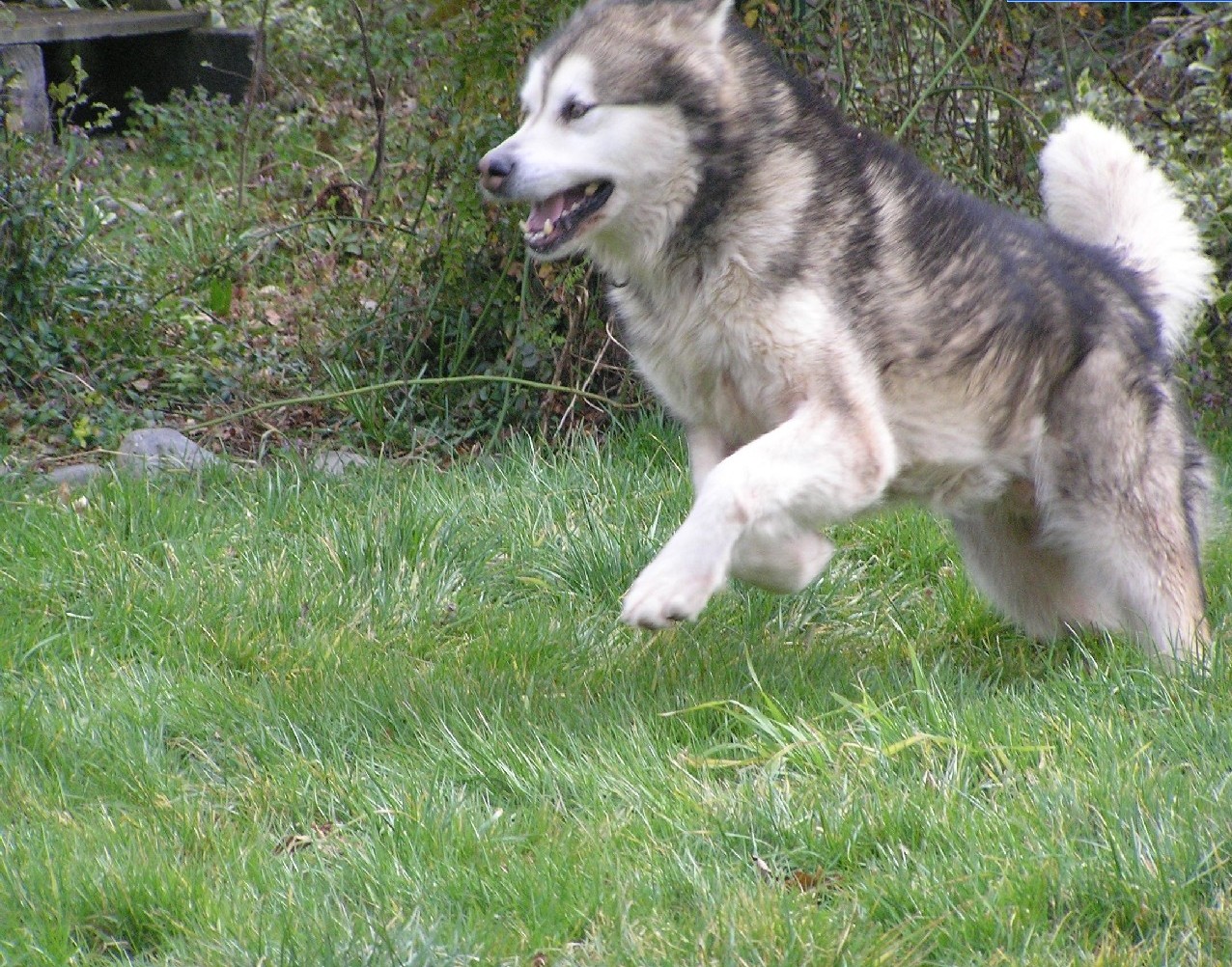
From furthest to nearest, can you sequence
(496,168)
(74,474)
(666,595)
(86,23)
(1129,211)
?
(86,23)
(74,474)
(1129,211)
(496,168)
(666,595)

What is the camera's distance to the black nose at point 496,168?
10.5 feet

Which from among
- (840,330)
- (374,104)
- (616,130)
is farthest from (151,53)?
(840,330)

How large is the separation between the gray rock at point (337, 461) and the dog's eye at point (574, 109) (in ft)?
6.65

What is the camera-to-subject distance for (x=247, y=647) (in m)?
3.49

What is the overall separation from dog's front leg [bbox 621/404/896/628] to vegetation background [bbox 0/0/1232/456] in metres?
2.33

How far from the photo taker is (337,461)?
533cm

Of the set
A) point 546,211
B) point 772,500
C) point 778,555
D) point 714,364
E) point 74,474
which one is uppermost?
point 546,211

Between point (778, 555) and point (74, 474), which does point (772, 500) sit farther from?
point (74, 474)

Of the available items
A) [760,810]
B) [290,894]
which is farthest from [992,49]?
[290,894]

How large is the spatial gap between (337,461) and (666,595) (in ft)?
8.97

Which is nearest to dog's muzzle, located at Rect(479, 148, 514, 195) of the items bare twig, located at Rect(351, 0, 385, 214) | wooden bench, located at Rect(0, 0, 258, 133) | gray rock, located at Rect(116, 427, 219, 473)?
gray rock, located at Rect(116, 427, 219, 473)

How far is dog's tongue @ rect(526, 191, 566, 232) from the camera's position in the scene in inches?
132

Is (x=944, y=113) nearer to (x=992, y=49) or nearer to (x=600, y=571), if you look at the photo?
(x=992, y=49)

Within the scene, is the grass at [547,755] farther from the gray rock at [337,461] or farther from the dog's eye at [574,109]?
the dog's eye at [574,109]
